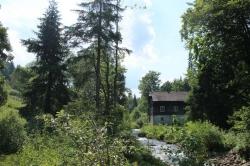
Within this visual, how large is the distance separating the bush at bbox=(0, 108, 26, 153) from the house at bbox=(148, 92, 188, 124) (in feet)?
202

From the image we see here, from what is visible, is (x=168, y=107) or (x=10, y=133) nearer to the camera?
(x=10, y=133)

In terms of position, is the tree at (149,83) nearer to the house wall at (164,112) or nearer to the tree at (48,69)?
the house wall at (164,112)

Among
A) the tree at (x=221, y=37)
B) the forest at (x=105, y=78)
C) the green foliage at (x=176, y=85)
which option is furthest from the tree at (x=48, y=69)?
the green foliage at (x=176, y=85)

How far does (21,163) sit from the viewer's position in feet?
46.8

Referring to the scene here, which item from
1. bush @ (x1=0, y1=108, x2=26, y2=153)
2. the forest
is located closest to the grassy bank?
the forest

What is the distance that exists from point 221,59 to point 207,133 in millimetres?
5363

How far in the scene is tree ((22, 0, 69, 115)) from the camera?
38531mm

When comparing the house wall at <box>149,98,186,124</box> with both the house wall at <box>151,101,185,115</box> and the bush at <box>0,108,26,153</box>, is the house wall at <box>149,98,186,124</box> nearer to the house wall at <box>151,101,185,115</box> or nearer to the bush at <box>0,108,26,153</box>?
the house wall at <box>151,101,185,115</box>

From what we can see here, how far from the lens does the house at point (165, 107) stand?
284 ft

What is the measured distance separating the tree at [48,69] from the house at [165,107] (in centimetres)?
4817

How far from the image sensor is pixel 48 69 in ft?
127

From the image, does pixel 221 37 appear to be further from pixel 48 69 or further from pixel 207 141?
pixel 48 69

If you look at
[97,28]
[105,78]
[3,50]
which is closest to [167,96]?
[105,78]

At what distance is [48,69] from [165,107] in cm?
5119
